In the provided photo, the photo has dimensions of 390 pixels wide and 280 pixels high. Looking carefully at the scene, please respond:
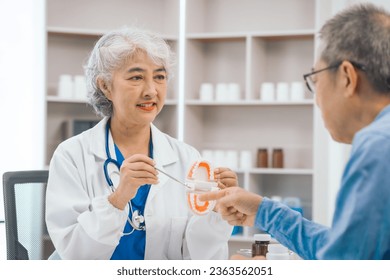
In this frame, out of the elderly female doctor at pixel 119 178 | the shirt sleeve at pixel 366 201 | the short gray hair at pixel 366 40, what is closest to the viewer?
the shirt sleeve at pixel 366 201

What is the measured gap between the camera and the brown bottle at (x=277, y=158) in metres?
4.24

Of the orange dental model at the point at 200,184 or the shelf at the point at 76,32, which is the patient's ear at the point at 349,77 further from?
the shelf at the point at 76,32

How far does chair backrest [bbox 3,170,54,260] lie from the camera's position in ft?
7.49

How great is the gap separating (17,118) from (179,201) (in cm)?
255

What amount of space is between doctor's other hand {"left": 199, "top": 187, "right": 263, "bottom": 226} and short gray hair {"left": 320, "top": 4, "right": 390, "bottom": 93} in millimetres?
456

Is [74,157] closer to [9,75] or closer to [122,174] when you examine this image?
[122,174]

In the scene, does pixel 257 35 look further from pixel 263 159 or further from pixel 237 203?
pixel 237 203

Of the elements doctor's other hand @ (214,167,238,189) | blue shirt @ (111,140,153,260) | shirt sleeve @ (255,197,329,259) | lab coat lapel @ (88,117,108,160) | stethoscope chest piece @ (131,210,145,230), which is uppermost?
lab coat lapel @ (88,117,108,160)

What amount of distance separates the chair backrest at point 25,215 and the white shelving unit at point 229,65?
1802mm

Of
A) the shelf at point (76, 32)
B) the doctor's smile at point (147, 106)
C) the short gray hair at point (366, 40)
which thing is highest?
the shelf at point (76, 32)

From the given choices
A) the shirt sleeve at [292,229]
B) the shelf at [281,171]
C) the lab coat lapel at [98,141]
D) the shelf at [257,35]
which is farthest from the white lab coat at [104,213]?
the shelf at [257,35]

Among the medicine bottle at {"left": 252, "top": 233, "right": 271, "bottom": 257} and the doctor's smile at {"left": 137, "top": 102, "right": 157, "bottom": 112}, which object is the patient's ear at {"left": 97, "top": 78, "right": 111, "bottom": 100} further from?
the medicine bottle at {"left": 252, "top": 233, "right": 271, "bottom": 257}

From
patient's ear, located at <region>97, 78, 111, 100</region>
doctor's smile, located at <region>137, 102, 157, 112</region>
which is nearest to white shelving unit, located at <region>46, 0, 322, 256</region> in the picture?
patient's ear, located at <region>97, 78, 111, 100</region>

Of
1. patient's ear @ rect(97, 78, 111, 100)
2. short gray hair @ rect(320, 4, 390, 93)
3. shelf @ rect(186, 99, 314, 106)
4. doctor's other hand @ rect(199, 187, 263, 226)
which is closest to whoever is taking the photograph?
short gray hair @ rect(320, 4, 390, 93)
